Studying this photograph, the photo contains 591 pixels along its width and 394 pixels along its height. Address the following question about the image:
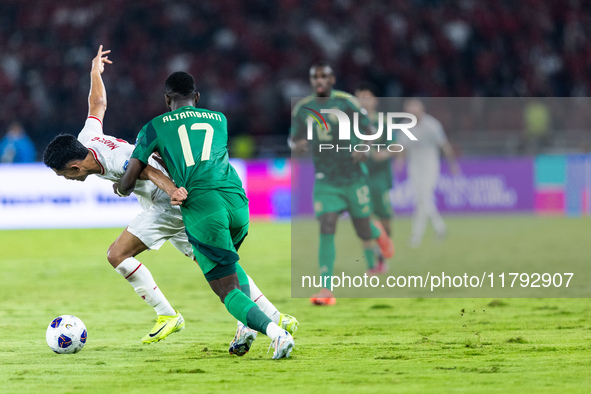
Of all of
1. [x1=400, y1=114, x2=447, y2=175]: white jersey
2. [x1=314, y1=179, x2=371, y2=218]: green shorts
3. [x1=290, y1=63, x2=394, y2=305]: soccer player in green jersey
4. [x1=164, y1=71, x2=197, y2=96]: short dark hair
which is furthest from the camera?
[x1=400, y1=114, x2=447, y2=175]: white jersey

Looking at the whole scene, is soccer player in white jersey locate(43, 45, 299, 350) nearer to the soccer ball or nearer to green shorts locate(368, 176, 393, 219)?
the soccer ball

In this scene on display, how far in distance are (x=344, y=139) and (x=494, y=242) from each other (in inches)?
293

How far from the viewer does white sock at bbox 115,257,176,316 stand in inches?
260

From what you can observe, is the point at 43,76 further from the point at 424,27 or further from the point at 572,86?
the point at 572,86

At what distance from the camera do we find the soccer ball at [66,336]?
19.9ft

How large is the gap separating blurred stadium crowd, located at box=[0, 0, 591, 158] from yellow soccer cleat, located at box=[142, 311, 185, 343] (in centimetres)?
1705

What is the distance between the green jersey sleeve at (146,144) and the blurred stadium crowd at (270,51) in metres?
17.8

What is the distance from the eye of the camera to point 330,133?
8.78 metres

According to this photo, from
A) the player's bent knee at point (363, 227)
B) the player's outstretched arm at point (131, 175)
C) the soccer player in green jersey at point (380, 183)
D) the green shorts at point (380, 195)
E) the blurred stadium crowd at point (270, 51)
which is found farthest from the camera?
the blurred stadium crowd at point (270, 51)

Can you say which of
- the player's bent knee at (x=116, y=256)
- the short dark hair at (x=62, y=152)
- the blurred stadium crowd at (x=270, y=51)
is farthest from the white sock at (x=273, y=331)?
the blurred stadium crowd at (x=270, y=51)

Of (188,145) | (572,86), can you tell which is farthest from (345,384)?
(572,86)

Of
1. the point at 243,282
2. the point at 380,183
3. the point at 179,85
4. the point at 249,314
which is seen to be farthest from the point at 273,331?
the point at 380,183

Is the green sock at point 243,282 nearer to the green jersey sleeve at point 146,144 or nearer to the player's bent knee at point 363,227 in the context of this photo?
the green jersey sleeve at point 146,144

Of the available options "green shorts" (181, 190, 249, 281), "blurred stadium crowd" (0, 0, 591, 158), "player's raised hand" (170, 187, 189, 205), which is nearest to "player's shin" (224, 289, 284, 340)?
"green shorts" (181, 190, 249, 281)
